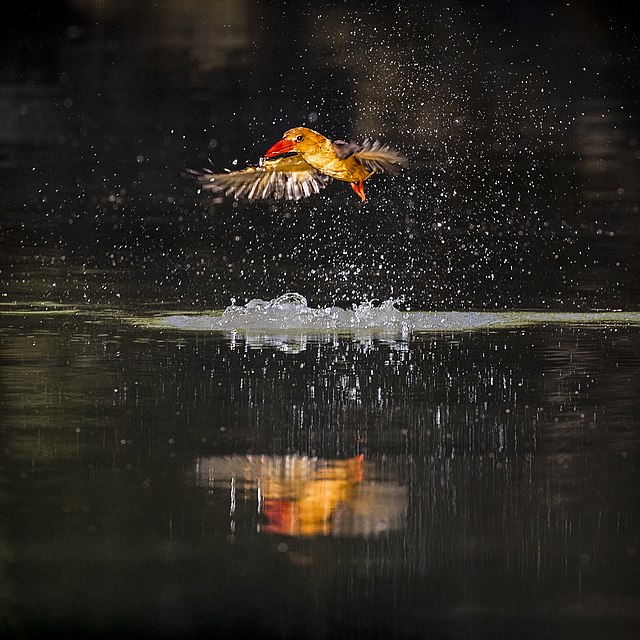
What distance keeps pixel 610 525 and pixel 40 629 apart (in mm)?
1783

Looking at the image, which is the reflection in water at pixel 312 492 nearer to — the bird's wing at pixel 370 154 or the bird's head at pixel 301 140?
the bird's wing at pixel 370 154

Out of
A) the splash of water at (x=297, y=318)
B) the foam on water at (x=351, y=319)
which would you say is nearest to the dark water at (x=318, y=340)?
the foam on water at (x=351, y=319)

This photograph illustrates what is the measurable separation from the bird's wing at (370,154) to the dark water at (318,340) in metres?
1.39

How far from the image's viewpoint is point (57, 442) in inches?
210

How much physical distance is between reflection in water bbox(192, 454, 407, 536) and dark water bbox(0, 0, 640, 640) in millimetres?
17

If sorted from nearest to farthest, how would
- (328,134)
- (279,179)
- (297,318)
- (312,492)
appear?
(312,492), (279,179), (297,318), (328,134)

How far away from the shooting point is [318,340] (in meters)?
10.3

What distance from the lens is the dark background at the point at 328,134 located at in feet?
49.1

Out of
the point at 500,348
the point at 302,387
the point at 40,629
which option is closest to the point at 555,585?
the point at 40,629

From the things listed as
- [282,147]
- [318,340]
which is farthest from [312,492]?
[318,340]

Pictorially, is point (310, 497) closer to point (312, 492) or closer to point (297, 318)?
point (312, 492)

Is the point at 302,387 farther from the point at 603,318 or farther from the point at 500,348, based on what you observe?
the point at 603,318

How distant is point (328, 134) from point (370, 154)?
5791 millimetres

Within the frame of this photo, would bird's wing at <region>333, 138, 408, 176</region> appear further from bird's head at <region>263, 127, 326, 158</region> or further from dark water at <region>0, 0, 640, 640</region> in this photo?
dark water at <region>0, 0, 640, 640</region>
